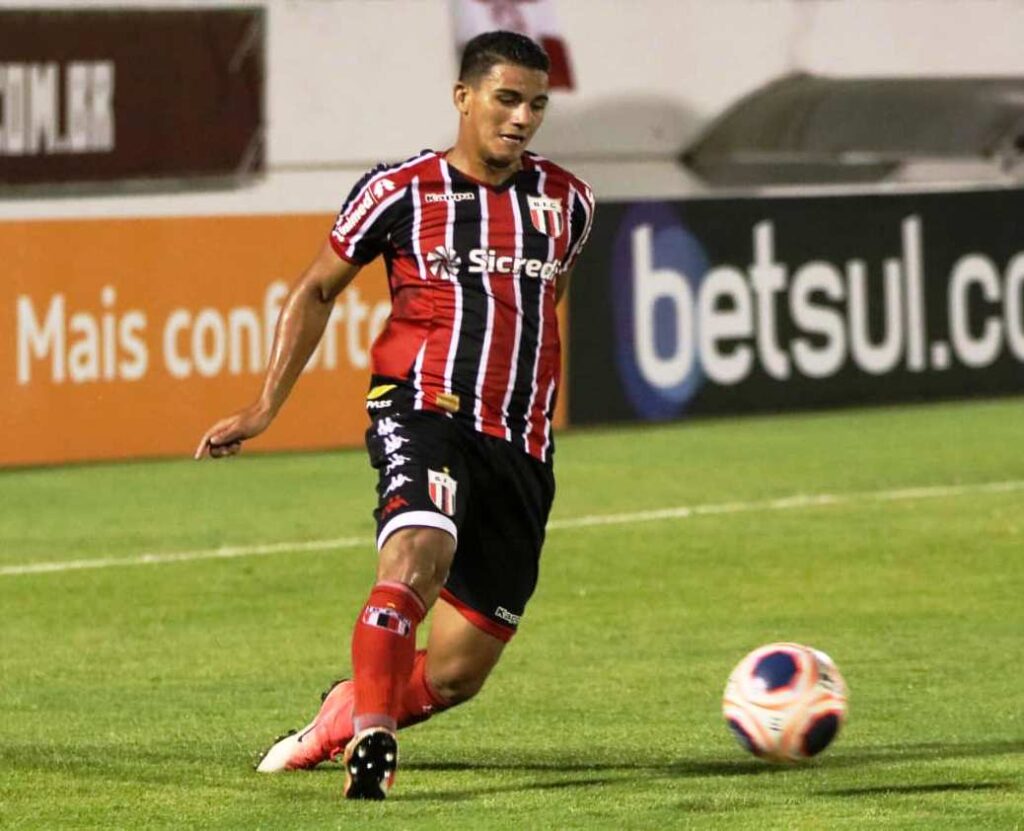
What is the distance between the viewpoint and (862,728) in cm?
771

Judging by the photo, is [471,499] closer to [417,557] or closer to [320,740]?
[417,557]

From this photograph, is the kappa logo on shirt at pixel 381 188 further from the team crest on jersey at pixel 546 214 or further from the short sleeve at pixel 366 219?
the team crest on jersey at pixel 546 214

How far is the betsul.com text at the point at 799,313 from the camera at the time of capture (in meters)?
17.0

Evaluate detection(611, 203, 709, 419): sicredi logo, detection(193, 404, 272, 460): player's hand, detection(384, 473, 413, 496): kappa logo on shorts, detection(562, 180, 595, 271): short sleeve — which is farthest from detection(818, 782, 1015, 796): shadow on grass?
detection(611, 203, 709, 419): sicredi logo

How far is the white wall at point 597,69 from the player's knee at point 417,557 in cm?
→ 997

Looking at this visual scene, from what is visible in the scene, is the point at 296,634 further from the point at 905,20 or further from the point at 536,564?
the point at 905,20

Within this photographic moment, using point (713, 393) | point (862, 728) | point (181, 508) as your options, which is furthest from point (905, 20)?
point (862, 728)

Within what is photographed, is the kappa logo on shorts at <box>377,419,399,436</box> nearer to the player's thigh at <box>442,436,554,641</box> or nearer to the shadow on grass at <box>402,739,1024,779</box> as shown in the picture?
the player's thigh at <box>442,436,554,641</box>

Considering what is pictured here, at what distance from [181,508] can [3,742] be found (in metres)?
5.82

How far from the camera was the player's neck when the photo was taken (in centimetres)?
680

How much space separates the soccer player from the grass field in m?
0.38

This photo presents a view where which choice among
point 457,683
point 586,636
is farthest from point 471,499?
point 586,636

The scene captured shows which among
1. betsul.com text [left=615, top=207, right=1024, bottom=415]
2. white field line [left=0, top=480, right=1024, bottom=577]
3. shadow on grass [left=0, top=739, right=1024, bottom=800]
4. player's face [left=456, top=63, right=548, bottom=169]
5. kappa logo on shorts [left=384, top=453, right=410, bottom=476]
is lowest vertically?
white field line [left=0, top=480, right=1024, bottom=577]

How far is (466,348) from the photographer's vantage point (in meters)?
6.71
